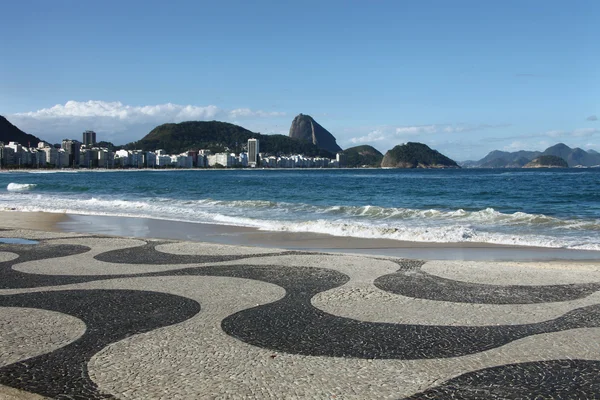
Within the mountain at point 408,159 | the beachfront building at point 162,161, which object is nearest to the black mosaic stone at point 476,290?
the beachfront building at point 162,161

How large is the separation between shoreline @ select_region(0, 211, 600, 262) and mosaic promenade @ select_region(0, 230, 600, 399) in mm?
2446

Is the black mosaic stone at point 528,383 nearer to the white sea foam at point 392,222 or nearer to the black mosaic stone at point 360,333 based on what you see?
the black mosaic stone at point 360,333

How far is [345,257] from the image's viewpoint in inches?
435

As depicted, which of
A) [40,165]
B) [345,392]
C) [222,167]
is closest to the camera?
[345,392]

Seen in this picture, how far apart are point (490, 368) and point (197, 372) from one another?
2.50 meters

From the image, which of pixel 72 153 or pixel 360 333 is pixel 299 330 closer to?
pixel 360 333

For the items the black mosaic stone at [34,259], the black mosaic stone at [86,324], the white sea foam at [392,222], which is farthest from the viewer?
the white sea foam at [392,222]

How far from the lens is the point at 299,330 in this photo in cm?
590

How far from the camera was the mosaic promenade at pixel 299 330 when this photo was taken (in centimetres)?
438

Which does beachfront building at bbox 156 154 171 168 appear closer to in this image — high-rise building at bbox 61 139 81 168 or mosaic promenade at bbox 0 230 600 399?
high-rise building at bbox 61 139 81 168

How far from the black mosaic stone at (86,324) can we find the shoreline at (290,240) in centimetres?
646

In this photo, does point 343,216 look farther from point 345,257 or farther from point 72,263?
point 72,263

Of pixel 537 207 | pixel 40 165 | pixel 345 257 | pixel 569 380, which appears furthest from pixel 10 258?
pixel 40 165

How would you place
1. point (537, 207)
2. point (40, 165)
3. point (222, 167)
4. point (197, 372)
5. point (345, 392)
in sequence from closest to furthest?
point (345, 392) < point (197, 372) < point (537, 207) < point (40, 165) < point (222, 167)
